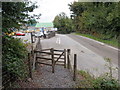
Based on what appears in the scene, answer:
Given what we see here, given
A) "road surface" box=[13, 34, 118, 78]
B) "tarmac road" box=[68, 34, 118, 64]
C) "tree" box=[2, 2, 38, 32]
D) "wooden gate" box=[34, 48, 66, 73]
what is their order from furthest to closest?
"tarmac road" box=[68, 34, 118, 64] < "road surface" box=[13, 34, 118, 78] < "wooden gate" box=[34, 48, 66, 73] < "tree" box=[2, 2, 38, 32]

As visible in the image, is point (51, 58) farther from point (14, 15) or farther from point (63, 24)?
point (63, 24)

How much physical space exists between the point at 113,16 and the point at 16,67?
26.3 ft

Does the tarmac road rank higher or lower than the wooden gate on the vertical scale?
lower

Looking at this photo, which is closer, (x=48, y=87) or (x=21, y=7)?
(x=21, y=7)

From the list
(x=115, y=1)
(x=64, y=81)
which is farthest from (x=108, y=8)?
(x=64, y=81)

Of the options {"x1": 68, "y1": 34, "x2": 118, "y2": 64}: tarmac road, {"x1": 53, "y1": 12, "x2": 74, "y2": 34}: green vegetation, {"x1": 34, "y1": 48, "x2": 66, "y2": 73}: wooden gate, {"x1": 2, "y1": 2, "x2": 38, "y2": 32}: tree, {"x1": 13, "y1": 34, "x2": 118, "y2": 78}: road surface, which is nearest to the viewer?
{"x1": 2, "y1": 2, "x2": 38, "y2": 32}: tree

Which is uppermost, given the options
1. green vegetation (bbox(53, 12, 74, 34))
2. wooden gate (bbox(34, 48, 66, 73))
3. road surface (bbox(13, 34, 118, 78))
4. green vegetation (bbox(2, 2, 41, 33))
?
green vegetation (bbox(53, 12, 74, 34))

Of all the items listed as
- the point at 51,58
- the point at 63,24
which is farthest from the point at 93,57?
the point at 63,24

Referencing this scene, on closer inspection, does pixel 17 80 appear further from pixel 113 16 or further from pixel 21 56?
pixel 113 16

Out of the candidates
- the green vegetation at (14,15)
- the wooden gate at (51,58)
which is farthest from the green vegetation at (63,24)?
the green vegetation at (14,15)

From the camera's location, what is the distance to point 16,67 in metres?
3.14

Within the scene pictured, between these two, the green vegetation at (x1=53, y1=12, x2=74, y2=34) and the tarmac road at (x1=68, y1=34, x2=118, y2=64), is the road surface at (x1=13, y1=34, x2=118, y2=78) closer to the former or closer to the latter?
the tarmac road at (x1=68, y1=34, x2=118, y2=64)

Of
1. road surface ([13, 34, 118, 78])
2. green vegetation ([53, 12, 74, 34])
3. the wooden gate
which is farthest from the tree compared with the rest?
green vegetation ([53, 12, 74, 34])

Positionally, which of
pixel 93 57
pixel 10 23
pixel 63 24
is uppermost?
pixel 63 24
